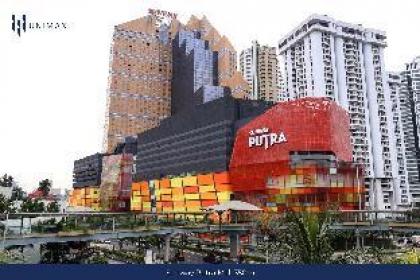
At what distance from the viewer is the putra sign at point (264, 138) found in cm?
7750

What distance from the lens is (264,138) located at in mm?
79812

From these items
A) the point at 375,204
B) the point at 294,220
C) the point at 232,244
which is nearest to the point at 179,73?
the point at 375,204

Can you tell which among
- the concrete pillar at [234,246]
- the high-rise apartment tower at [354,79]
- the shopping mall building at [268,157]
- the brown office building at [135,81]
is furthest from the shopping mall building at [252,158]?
the brown office building at [135,81]

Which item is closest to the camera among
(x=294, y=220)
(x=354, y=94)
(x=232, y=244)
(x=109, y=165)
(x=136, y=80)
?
(x=294, y=220)

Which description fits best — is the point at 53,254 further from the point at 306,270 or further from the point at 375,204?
the point at 375,204

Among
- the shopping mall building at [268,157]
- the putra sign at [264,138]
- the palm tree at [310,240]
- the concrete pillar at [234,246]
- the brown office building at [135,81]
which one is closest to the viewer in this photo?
the palm tree at [310,240]

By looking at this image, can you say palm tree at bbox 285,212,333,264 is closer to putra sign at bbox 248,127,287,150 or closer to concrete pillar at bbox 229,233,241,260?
concrete pillar at bbox 229,233,241,260

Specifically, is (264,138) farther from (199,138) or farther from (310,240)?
(310,240)

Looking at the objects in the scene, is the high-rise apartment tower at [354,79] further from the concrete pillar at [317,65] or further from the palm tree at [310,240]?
the palm tree at [310,240]

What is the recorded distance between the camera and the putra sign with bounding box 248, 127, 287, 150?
7750 centimetres

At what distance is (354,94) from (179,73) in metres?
83.9

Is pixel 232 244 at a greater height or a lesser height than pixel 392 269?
lesser

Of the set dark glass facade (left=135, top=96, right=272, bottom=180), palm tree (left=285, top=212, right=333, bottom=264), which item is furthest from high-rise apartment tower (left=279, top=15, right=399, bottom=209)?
palm tree (left=285, top=212, right=333, bottom=264)

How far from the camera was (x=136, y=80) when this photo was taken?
629ft
